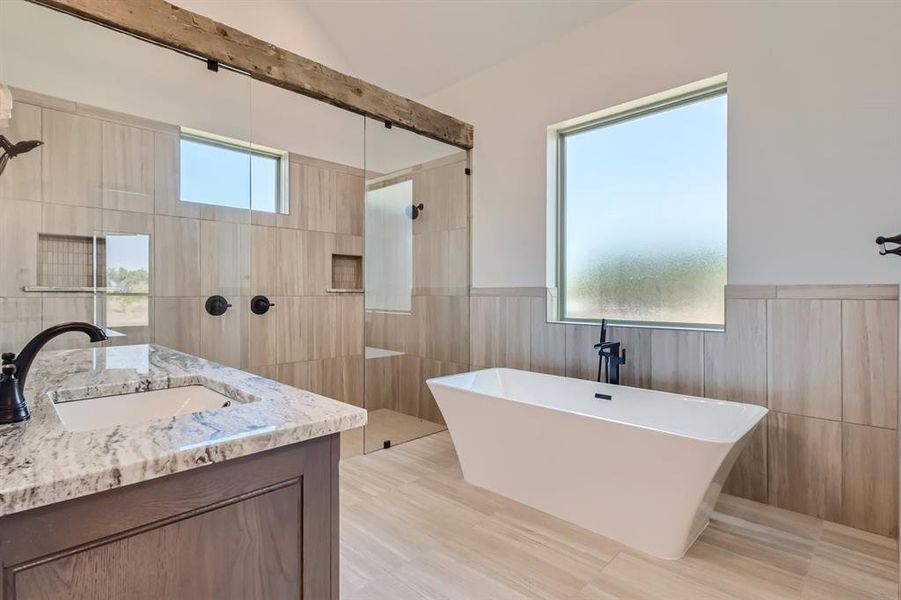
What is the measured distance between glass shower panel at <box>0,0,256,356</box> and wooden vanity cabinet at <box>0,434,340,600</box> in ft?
5.63

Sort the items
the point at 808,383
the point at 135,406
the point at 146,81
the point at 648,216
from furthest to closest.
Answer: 1. the point at 648,216
2. the point at 146,81
3. the point at 808,383
4. the point at 135,406

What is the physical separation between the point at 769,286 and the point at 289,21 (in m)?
3.62

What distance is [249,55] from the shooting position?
8.14 ft

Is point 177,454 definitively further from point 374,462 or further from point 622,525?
point 374,462

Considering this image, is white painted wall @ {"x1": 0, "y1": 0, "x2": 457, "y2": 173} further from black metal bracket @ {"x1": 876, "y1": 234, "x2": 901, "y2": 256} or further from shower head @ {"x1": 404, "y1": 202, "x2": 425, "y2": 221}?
black metal bracket @ {"x1": 876, "y1": 234, "x2": 901, "y2": 256}

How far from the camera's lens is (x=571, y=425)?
208 centimetres

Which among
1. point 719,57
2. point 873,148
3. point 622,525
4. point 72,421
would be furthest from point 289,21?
point 622,525

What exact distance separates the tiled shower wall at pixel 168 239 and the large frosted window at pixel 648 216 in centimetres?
205

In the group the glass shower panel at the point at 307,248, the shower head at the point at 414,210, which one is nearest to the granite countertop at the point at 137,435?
the glass shower panel at the point at 307,248

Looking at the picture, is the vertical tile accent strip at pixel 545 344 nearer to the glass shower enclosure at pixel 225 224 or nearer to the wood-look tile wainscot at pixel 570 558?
the glass shower enclosure at pixel 225 224

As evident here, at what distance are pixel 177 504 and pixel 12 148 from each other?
2.02 m

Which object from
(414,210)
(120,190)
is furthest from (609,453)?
(120,190)

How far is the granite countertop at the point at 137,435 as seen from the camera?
667 mm

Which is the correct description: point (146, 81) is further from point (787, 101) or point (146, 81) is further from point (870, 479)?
point (870, 479)
